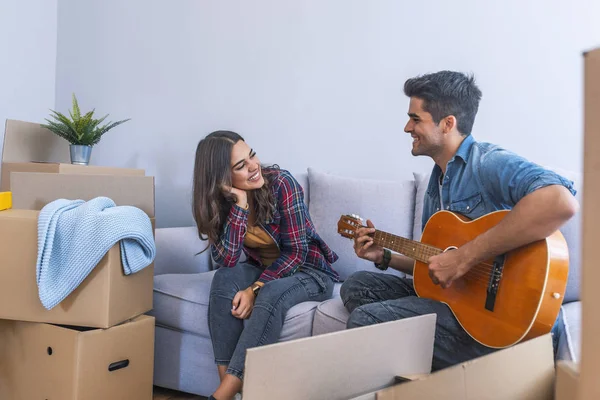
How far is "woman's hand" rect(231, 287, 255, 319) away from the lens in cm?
154

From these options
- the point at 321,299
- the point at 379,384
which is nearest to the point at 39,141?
the point at 321,299

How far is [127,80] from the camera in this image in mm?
2836

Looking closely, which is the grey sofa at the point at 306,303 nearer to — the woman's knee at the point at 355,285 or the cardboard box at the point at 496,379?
the woman's knee at the point at 355,285

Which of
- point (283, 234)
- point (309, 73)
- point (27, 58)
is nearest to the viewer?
point (283, 234)

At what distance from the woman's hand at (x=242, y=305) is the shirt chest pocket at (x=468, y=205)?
25.2 inches

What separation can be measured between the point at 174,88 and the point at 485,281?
1.99 meters

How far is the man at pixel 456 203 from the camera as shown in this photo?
1.10 m

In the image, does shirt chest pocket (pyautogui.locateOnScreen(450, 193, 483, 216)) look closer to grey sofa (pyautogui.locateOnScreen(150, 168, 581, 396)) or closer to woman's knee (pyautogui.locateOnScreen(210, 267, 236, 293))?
grey sofa (pyautogui.locateOnScreen(150, 168, 581, 396))

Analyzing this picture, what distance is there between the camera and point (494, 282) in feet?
3.81

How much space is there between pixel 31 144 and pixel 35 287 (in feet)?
4.26

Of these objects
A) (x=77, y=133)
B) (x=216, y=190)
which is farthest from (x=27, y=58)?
(x=216, y=190)

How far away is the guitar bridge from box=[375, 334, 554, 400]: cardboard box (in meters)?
0.50

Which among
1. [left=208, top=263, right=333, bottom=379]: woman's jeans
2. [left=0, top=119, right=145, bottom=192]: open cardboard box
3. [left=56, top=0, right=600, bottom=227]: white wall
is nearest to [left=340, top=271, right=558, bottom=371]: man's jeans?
[left=208, top=263, right=333, bottom=379]: woman's jeans

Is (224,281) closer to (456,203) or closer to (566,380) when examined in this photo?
(456,203)
